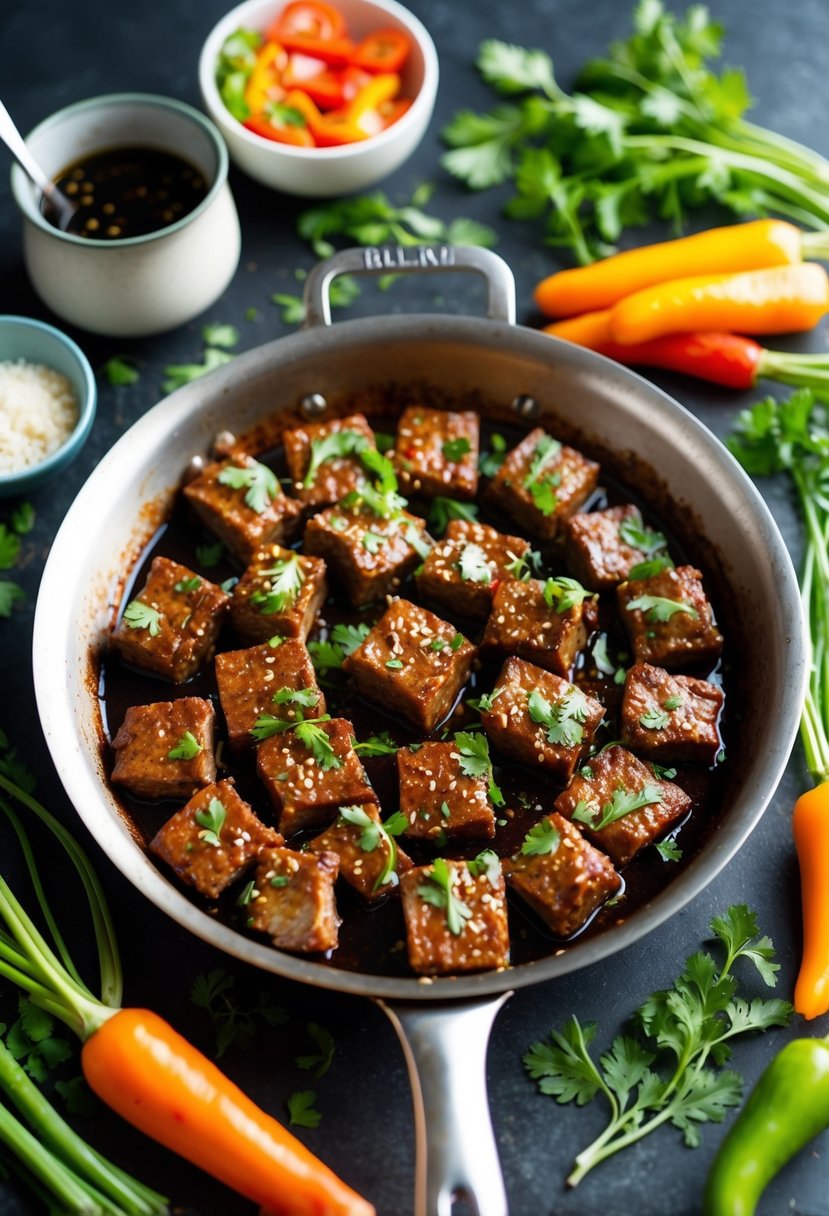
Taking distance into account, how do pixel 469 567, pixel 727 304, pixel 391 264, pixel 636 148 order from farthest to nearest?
pixel 636 148 → pixel 727 304 → pixel 391 264 → pixel 469 567

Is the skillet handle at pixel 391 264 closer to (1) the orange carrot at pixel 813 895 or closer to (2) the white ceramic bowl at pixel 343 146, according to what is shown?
(2) the white ceramic bowl at pixel 343 146

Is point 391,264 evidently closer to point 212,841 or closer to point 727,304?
A: point 727,304

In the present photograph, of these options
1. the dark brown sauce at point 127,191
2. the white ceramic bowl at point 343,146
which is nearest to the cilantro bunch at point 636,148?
the white ceramic bowl at point 343,146

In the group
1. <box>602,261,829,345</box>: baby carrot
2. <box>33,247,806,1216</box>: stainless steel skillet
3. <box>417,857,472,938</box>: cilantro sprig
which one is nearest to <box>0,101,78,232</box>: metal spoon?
<box>33,247,806,1216</box>: stainless steel skillet

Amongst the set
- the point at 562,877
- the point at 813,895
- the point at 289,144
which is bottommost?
the point at 813,895

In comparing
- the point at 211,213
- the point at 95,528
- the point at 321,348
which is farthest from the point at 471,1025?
the point at 211,213

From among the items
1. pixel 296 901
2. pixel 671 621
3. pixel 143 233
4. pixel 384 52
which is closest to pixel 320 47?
pixel 384 52

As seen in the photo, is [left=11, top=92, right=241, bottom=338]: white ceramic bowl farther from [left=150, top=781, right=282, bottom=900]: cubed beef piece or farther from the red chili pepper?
[left=150, top=781, right=282, bottom=900]: cubed beef piece
